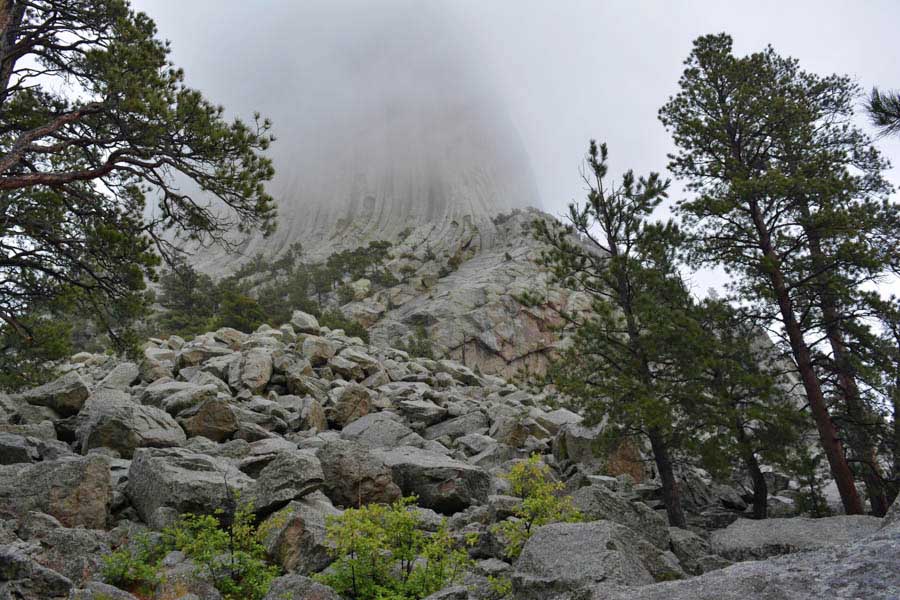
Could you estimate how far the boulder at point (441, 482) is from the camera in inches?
445

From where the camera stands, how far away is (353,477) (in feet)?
34.5

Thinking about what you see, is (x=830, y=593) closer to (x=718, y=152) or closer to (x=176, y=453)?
(x=176, y=453)

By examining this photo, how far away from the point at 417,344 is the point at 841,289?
4307 cm

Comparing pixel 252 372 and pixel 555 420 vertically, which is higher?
pixel 252 372

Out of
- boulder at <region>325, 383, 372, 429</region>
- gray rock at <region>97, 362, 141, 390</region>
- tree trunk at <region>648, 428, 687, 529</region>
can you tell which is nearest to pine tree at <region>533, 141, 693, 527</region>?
tree trunk at <region>648, 428, 687, 529</region>

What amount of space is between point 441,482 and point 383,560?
461cm

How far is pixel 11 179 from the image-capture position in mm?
9789

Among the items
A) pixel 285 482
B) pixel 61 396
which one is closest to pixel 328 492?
pixel 285 482

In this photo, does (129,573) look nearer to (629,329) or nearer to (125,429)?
(125,429)

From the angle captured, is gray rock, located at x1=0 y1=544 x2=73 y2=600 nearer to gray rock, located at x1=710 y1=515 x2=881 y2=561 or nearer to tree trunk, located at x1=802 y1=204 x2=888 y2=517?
gray rock, located at x1=710 y1=515 x2=881 y2=561

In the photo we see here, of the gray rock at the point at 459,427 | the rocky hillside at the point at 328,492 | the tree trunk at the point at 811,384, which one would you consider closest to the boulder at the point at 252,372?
the rocky hillside at the point at 328,492

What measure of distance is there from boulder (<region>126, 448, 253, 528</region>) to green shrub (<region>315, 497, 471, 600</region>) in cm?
295

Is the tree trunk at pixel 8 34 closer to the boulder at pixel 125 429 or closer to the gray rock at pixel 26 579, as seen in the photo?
the boulder at pixel 125 429

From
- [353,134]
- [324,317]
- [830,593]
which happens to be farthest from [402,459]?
[353,134]
